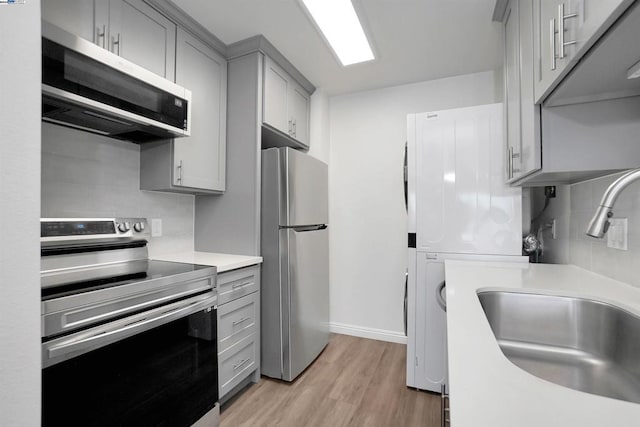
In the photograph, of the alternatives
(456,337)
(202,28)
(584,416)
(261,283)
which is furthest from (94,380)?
(202,28)

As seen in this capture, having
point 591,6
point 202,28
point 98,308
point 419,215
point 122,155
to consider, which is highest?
point 202,28

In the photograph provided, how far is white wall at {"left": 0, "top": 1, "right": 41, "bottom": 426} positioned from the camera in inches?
26.8

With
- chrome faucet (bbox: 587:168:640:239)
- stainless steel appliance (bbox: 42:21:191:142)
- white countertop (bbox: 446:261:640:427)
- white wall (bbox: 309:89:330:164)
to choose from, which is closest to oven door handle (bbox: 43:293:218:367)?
stainless steel appliance (bbox: 42:21:191:142)

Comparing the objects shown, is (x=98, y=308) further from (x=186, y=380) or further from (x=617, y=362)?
(x=617, y=362)

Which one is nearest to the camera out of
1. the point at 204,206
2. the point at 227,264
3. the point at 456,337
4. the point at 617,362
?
the point at 456,337

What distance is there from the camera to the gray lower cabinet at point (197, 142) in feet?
5.97

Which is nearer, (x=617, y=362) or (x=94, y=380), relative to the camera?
(x=617, y=362)

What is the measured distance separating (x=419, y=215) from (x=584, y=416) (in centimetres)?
152

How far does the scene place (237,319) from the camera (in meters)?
1.83

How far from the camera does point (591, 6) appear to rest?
711 mm

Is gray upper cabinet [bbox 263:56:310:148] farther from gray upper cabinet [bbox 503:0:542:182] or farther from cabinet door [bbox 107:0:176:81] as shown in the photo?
gray upper cabinet [bbox 503:0:542:182]

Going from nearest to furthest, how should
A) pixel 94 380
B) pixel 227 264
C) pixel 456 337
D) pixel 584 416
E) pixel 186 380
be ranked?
pixel 584 416, pixel 456 337, pixel 94 380, pixel 186 380, pixel 227 264

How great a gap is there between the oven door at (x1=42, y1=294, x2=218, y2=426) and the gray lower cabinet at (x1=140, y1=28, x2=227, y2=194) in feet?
2.75

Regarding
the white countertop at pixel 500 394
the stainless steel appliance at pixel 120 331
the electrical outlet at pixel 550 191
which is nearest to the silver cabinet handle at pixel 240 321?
the stainless steel appliance at pixel 120 331
